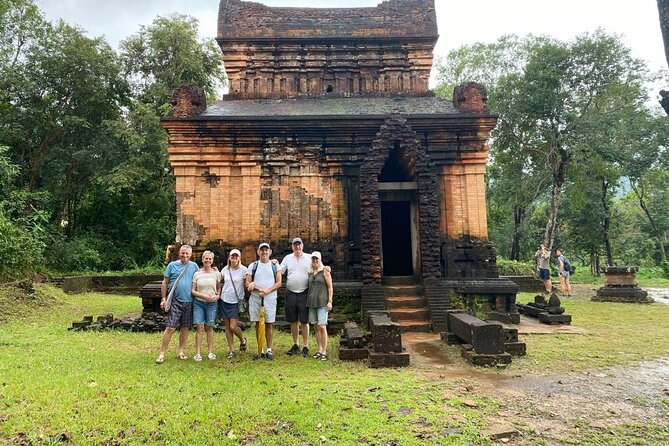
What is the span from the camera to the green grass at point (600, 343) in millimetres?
6121

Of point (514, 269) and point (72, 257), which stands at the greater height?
point (72, 257)

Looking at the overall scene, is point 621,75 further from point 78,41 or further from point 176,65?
point 78,41

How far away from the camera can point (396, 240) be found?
1231cm

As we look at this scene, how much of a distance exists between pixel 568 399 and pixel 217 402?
11.9 ft

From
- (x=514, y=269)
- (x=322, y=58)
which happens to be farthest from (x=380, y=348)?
(x=514, y=269)

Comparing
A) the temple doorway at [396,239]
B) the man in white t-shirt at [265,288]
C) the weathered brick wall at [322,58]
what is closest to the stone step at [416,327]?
the man in white t-shirt at [265,288]

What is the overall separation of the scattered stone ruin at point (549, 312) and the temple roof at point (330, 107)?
16.0 ft

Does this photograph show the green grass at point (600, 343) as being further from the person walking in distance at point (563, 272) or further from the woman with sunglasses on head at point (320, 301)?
the person walking in distance at point (563, 272)

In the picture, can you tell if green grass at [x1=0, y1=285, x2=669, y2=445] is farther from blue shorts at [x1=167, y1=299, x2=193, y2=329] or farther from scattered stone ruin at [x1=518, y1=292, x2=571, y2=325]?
scattered stone ruin at [x1=518, y1=292, x2=571, y2=325]

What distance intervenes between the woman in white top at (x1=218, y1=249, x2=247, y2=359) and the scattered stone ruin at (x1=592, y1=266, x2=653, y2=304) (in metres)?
13.2

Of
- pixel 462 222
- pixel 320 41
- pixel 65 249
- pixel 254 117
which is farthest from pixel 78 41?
pixel 462 222

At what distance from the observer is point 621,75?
20.0 metres

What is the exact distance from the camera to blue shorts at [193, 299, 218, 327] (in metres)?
6.28

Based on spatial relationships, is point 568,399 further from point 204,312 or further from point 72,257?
point 72,257
